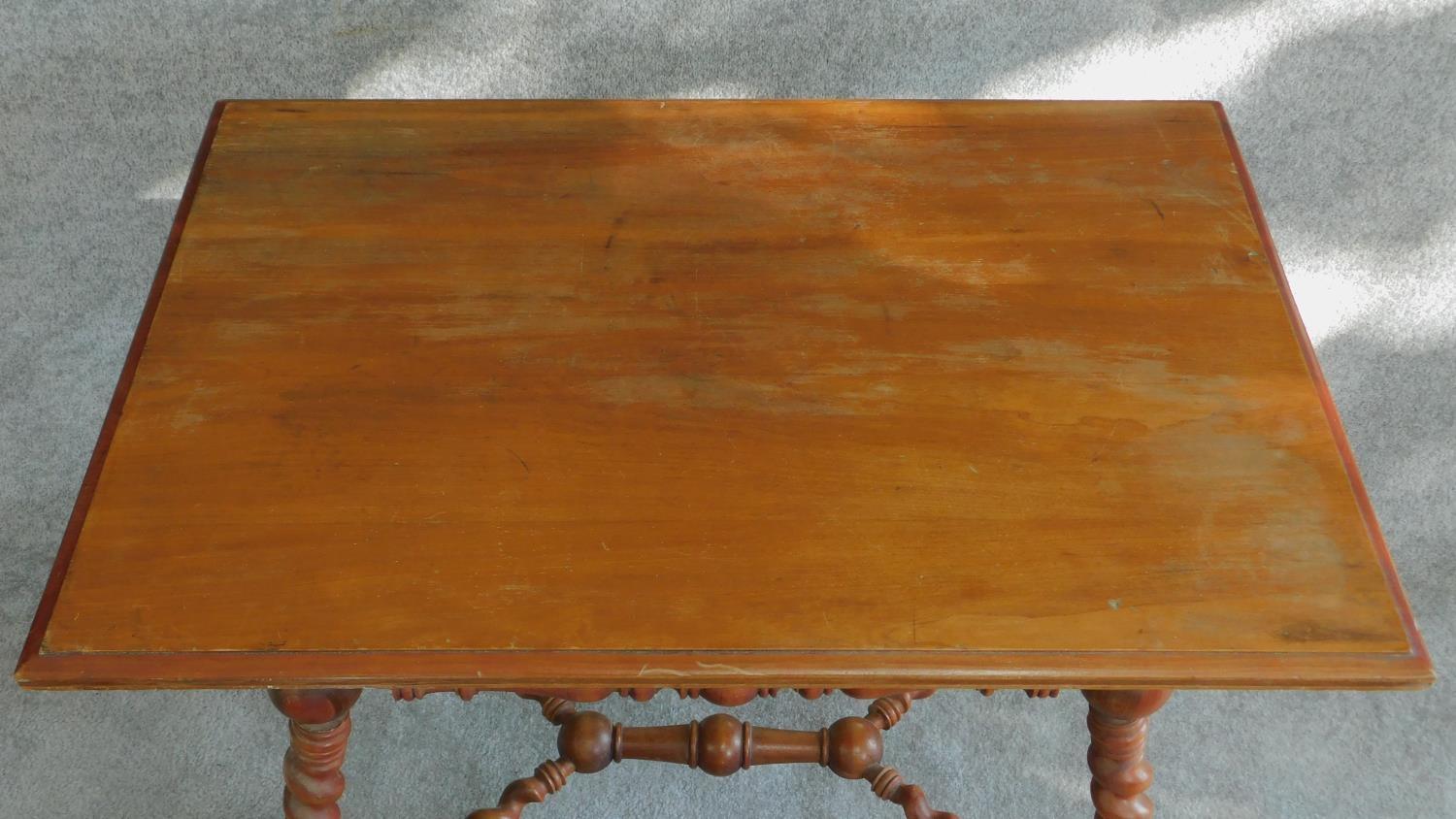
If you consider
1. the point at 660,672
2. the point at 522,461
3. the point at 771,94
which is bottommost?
the point at 660,672

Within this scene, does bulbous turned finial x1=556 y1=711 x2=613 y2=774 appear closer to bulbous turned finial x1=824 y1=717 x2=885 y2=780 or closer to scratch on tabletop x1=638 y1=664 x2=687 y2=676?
bulbous turned finial x1=824 y1=717 x2=885 y2=780

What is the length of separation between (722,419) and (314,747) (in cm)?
41

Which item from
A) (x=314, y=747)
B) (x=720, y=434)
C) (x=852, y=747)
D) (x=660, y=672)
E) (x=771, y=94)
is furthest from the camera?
(x=771, y=94)

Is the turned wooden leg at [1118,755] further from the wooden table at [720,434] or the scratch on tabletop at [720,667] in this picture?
the scratch on tabletop at [720,667]

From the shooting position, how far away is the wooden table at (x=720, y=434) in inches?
31.1

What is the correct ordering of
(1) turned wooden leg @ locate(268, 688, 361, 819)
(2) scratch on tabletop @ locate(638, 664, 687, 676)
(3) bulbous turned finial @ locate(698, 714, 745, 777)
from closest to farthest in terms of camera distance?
(2) scratch on tabletop @ locate(638, 664, 687, 676)
(1) turned wooden leg @ locate(268, 688, 361, 819)
(3) bulbous turned finial @ locate(698, 714, 745, 777)

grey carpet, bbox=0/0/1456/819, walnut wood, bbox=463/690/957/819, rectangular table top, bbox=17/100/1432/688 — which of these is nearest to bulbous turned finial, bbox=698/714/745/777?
walnut wood, bbox=463/690/957/819

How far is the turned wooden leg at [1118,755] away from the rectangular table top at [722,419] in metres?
0.25

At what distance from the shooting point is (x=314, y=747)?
1037 mm

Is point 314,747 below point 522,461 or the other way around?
below

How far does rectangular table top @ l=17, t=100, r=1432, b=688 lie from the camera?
79cm

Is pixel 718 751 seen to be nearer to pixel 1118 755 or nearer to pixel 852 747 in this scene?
pixel 852 747

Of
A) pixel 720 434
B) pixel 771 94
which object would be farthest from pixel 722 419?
pixel 771 94

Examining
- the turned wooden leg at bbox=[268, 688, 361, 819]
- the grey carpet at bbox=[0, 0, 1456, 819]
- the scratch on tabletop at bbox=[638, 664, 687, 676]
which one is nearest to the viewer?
the scratch on tabletop at bbox=[638, 664, 687, 676]
